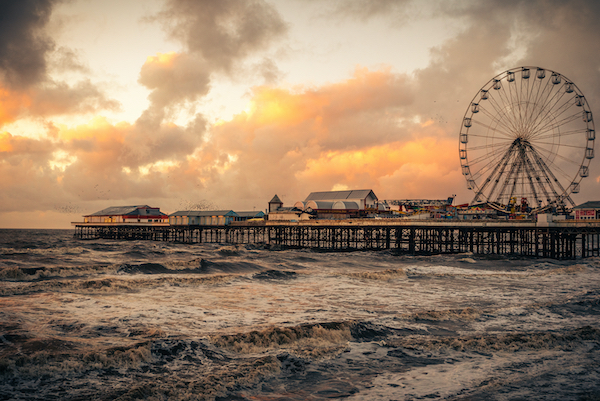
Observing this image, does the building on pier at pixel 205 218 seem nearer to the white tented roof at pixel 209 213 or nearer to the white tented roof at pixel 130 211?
the white tented roof at pixel 209 213

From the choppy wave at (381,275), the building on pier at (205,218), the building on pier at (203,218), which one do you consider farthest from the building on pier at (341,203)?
the choppy wave at (381,275)

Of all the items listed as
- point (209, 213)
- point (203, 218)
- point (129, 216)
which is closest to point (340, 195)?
point (209, 213)

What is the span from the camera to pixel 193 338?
1192 cm

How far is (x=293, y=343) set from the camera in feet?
39.3

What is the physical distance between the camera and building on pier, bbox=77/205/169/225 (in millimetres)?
93312

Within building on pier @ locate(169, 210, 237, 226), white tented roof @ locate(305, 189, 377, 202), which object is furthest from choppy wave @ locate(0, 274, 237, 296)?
white tented roof @ locate(305, 189, 377, 202)

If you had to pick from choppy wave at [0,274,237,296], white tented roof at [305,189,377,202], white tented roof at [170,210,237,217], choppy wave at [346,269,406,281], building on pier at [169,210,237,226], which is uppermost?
white tented roof at [305,189,377,202]

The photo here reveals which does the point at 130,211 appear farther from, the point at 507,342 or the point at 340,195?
the point at 507,342

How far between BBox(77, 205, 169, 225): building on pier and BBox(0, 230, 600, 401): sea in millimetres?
75147

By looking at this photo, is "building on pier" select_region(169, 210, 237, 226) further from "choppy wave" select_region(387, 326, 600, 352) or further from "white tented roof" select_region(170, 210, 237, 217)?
"choppy wave" select_region(387, 326, 600, 352)

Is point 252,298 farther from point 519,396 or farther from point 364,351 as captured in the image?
point 519,396

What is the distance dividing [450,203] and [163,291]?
199ft

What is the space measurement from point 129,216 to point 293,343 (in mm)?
90139

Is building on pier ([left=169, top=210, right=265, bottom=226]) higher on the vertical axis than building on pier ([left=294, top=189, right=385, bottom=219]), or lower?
lower
